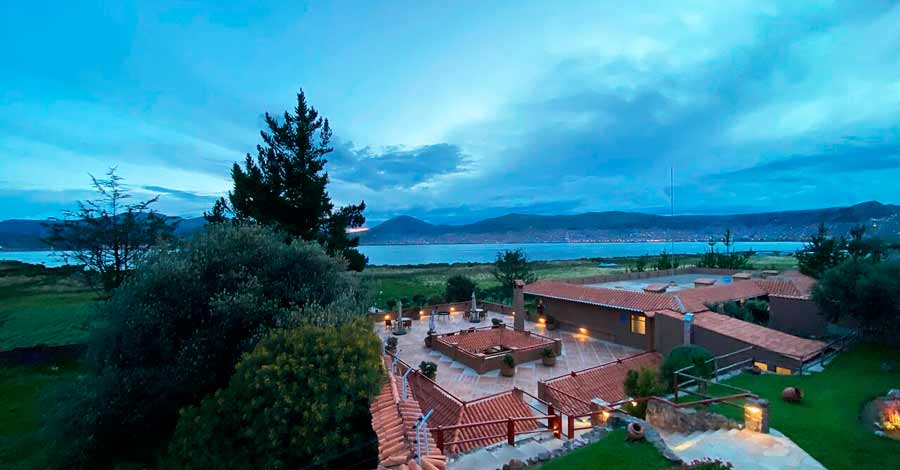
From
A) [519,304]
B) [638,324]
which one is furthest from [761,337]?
[519,304]

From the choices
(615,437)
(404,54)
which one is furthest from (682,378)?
(404,54)

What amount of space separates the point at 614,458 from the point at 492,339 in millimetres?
11339

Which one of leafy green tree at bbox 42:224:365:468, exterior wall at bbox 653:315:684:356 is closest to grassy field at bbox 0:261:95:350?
leafy green tree at bbox 42:224:365:468

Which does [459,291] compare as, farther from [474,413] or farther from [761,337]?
[474,413]

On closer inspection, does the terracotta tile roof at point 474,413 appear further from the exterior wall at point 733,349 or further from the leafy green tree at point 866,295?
the leafy green tree at point 866,295

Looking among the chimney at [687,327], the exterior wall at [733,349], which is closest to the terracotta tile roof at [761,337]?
the exterior wall at [733,349]

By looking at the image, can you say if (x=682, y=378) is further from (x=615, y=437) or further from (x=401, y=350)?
(x=401, y=350)

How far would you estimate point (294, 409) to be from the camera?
6.43m

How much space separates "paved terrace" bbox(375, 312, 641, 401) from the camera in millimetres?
13188

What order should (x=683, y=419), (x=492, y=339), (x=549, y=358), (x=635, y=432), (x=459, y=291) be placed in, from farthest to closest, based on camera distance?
1. (x=459, y=291)
2. (x=492, y=339)
3. (x=549, y=358)
4. (x=683, y=419)
5. (x=635, y=432)

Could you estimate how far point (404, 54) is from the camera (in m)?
19.2

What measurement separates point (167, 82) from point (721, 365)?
1026 inches

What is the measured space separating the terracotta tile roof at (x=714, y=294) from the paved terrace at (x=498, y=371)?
3.00 metres

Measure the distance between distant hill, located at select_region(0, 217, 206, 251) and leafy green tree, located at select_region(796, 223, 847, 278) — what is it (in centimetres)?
3509
